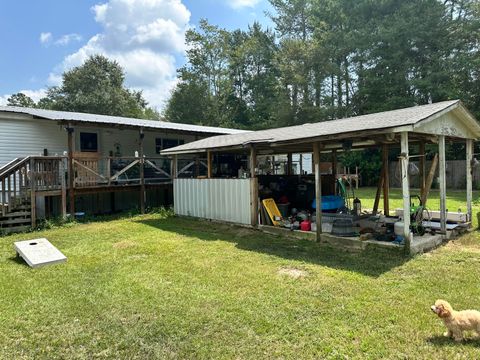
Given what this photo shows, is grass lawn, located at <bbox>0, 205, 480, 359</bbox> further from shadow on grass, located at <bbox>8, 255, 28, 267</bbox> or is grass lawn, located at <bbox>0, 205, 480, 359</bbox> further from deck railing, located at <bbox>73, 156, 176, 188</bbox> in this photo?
deck railing, located at <bbox>73, 156, 176, 188</bbox>

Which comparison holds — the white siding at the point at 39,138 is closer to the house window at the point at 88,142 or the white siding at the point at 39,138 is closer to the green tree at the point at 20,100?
the house window at the point at 88,142

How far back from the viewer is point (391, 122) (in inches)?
239

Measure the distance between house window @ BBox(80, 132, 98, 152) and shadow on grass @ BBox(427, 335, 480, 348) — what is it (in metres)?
12.8

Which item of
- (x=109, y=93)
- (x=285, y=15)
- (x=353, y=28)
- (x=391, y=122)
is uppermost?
(x=285, y=15)

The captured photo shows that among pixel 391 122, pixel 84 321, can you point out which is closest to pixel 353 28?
pixel 391 122

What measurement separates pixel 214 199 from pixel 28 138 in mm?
7180

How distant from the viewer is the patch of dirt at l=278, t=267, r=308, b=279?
507 cm

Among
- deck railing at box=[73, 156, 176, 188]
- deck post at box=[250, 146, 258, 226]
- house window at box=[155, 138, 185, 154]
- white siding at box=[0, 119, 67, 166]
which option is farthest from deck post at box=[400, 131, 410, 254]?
white siding at box=[0, 119, 67, 166]

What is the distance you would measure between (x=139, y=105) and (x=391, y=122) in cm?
3723

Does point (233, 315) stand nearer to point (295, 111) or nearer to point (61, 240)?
point (61, 240)

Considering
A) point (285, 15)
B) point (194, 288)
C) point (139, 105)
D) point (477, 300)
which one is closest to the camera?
point (477, 300)

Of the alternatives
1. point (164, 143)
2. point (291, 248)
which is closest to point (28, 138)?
point (164, 143)

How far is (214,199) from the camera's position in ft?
32.9

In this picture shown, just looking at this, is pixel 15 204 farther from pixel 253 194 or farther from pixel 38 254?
pixel 253 194
